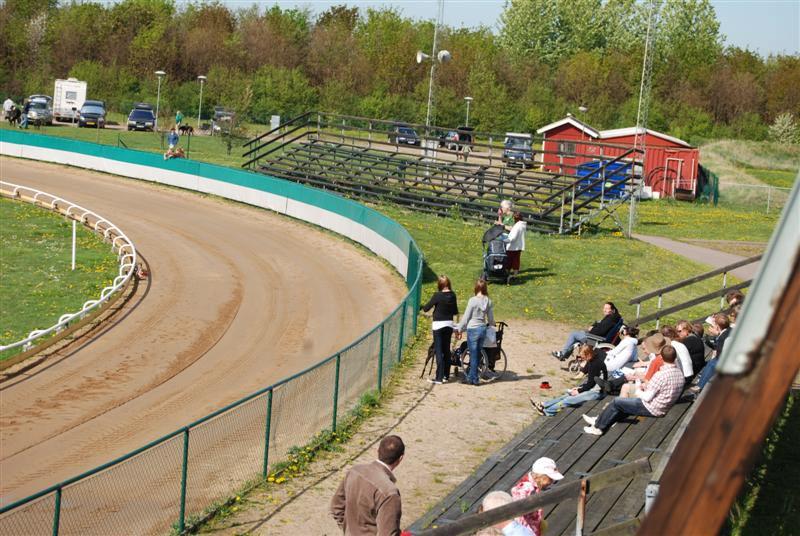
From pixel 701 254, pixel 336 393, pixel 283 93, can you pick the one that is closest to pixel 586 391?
pixel 336 393

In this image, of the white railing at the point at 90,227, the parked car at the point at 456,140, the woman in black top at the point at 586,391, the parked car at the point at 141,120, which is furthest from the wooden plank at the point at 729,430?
the parked car at the point at 141,120

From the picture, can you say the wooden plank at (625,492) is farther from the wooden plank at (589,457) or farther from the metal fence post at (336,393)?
the metal fence post at (336,393)

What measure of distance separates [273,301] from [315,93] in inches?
2369

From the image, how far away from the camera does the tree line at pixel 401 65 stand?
267 ft

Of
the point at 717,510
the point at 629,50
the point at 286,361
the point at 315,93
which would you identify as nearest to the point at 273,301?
the point at 286,361

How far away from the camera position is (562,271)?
2828cm

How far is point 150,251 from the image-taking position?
30.7m

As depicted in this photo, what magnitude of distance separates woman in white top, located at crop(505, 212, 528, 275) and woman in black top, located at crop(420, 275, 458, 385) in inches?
310

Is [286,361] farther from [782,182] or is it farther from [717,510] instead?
[782,182]

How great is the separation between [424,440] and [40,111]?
52476 millimetres

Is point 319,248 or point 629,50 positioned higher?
point 629,50

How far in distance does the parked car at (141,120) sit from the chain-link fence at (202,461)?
1989 inches

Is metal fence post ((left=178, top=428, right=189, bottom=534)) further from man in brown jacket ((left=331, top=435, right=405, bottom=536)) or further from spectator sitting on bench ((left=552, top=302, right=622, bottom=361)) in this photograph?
spectator sitting on bench ((left=552, top=302, right=622, bottom=361))

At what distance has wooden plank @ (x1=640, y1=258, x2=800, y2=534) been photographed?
276 cm
